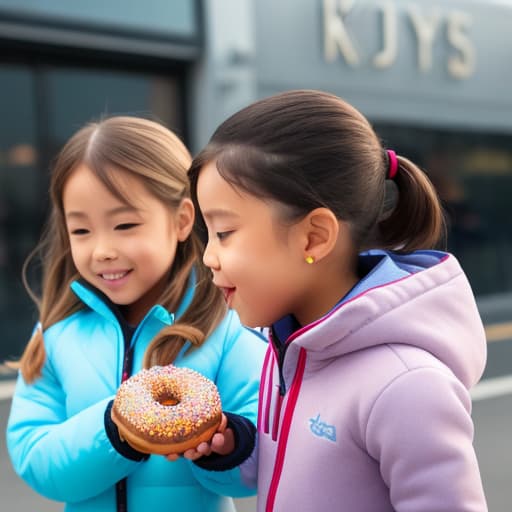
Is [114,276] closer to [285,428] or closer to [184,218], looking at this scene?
[184,218]

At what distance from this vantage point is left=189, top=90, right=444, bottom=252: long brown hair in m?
1.29

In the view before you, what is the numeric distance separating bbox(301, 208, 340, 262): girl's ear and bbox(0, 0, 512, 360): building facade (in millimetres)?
5269

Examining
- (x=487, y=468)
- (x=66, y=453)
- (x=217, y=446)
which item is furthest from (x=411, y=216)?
(x=487, y=468)

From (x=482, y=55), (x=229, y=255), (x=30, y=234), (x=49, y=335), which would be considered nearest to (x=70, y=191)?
(x=49, y=335)

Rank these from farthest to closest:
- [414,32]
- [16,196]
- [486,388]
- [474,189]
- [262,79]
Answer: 1. [474,189]
2. [414,32]
3. [262,79]
4. [16,196]
5. [486,388]

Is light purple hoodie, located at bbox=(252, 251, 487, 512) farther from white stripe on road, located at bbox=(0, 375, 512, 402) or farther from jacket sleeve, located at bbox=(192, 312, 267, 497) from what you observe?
white stripe on road, located at bbox=(0, 375, 512, 402)

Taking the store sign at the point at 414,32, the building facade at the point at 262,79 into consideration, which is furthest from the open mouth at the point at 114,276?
the store sign at the point at 414,32

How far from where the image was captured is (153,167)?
170 centimetres

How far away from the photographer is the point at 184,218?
174 cm

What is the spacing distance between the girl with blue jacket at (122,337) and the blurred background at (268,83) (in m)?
2.87

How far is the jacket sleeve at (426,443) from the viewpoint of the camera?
3.62 ft

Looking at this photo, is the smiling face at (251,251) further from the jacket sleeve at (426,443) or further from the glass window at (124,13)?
the glass window at (124,13)

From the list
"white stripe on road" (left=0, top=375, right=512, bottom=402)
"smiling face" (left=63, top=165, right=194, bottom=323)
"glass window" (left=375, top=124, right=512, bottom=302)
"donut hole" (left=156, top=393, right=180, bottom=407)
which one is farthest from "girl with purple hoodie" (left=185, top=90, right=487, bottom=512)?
"glass window" (left=375, top=124, right=512, bottom=302)

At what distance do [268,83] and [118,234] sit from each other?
8.09 meters
